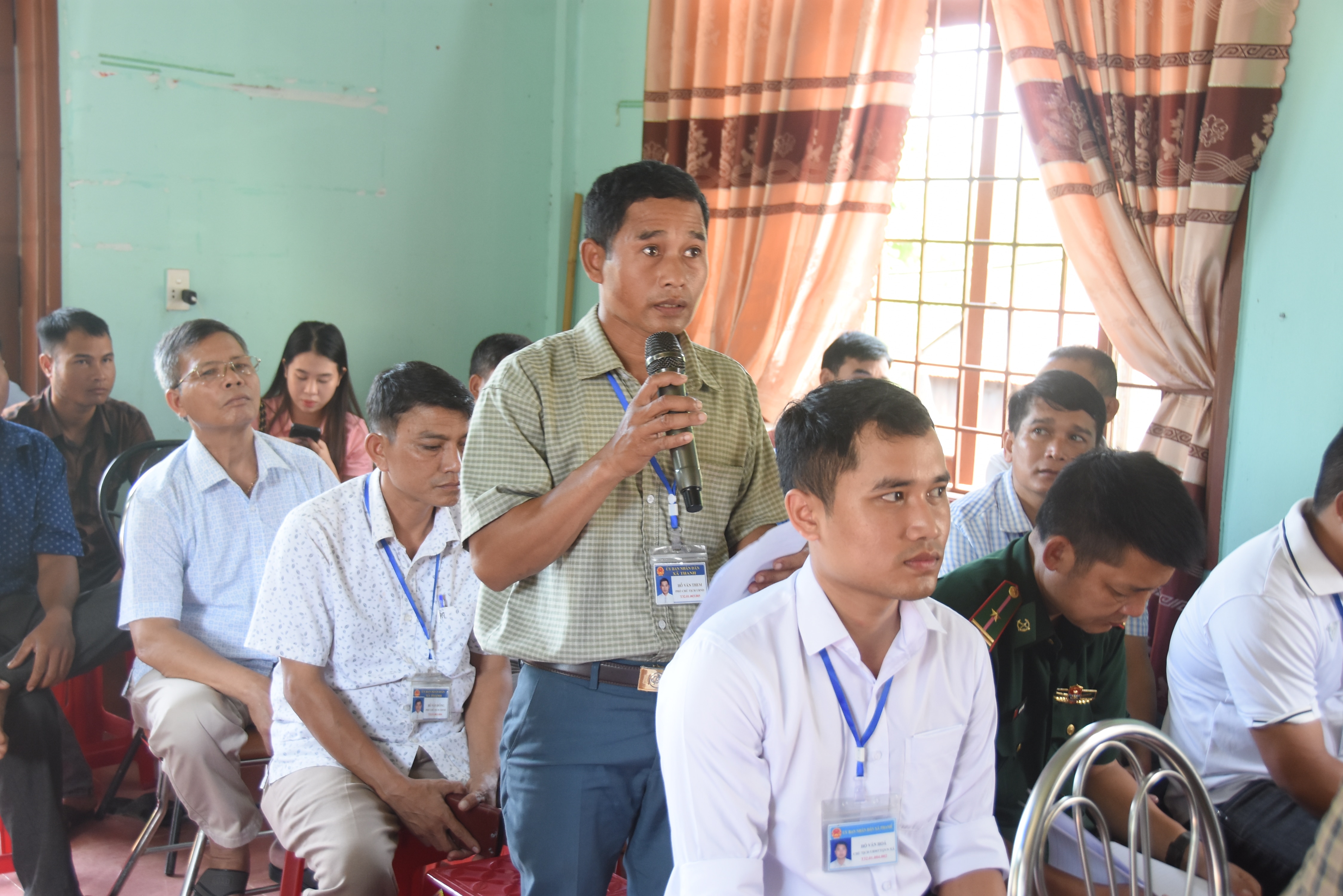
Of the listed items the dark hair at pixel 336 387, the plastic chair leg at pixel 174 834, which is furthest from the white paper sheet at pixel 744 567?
the dark hair at pixel 336 387

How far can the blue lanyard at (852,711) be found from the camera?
4.53 feet

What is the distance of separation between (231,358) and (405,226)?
1990 millimetres

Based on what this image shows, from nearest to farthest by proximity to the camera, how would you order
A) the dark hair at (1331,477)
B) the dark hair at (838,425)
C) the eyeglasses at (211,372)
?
1. the dark hair at (838,425)
2. the dark hair at (1331,477)
3. the eyeglasses at (211,372)

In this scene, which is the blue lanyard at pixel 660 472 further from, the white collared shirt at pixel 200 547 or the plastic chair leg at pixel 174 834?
the plastic chair leg at pixel 174 834

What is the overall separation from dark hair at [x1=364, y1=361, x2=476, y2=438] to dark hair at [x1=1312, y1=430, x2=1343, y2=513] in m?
1.74

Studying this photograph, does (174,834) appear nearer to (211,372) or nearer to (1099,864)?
(211,372)

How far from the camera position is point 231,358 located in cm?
287

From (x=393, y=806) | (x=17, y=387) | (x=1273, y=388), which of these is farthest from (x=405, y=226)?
(x=1273, y=388)

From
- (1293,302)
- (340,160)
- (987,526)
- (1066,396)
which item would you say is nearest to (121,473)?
(340,160)

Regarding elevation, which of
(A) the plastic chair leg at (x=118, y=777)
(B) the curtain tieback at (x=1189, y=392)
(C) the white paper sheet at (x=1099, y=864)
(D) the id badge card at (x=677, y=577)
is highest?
(B) the curtain tieback at (x=1189, y=392)

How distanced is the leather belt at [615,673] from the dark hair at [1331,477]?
135cm

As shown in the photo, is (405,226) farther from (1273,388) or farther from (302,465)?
(1273,388)

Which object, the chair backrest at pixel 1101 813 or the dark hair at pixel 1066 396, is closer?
the chair backrest at pixel 1101 813

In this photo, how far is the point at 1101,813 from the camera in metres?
1.33
